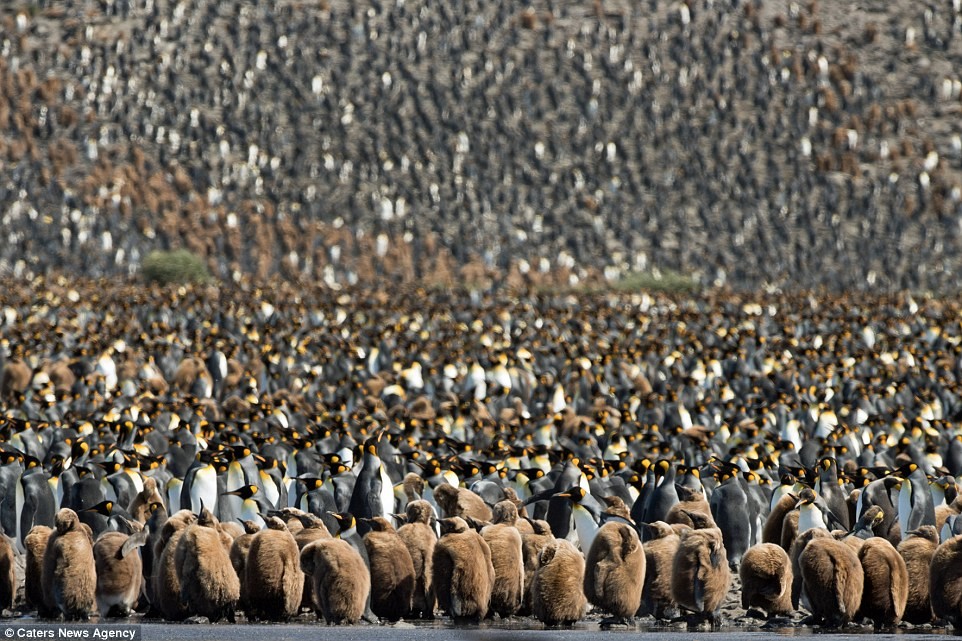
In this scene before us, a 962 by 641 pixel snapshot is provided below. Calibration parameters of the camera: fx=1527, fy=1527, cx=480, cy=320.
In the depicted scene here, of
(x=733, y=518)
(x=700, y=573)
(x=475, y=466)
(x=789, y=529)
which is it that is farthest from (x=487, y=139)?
(x=700, y=573)

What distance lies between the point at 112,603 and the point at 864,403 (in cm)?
1519

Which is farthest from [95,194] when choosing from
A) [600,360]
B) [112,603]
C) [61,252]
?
[112,603]

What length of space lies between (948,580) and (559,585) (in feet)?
8.44

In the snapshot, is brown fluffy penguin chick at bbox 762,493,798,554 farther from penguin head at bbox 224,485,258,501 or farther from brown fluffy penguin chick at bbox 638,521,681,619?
penguin head at bbox 224,485,258,501

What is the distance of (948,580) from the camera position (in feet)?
33.2

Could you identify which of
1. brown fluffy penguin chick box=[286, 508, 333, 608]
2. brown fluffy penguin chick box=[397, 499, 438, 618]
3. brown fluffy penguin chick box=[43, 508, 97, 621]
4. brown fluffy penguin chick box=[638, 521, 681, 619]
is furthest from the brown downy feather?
brown fluffy penguin chick box=[43, 508, 97, 621]

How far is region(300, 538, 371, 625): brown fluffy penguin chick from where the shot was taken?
10016mm

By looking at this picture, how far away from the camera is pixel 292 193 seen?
5197 centimetres

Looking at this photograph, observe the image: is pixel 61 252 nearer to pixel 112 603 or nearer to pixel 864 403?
pixel 864 403

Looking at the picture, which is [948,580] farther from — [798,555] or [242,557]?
[242,557]

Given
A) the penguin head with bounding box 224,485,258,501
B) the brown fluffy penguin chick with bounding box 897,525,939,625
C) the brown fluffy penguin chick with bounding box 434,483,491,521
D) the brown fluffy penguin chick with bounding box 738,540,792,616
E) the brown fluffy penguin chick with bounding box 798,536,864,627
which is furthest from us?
the penguin head with bounding box 224,485,258,501

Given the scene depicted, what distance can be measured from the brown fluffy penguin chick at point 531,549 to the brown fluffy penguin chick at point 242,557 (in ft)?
6.45

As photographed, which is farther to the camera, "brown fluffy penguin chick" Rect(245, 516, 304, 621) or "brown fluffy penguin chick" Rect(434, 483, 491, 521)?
"brown fluffy penguin chick" Rect(434, 483, 491, 521)

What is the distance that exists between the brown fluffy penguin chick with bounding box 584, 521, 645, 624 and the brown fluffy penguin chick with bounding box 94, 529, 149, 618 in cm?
315
